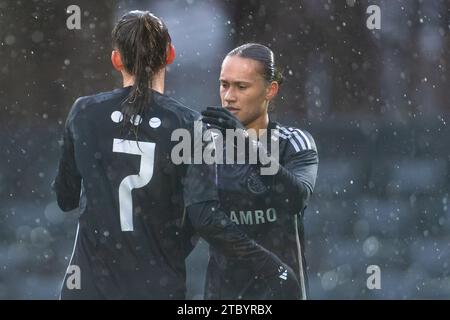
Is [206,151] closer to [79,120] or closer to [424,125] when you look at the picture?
[79,120]

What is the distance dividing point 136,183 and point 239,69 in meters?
1.08

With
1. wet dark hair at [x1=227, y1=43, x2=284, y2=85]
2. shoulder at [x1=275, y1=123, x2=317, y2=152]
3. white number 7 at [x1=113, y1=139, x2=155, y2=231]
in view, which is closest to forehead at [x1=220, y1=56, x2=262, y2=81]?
wet dark hair at [x1=227, y1=43, x2=284, y2=85]

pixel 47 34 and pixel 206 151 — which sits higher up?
pixel 47 34

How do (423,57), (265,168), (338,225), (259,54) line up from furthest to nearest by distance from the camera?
(423,57) < (338,225) < (259,54) < (265,168)

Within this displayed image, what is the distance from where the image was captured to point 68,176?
115 inches

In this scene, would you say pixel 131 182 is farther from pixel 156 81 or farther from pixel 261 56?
pixel 261 56

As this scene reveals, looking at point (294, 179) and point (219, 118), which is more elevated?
point (219, 118)

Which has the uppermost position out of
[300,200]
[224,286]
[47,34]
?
[47,34]

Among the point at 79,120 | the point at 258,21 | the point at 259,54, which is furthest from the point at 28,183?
the point at 79,120

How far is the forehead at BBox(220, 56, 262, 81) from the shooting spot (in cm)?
366

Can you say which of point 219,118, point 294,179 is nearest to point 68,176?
point 219,118

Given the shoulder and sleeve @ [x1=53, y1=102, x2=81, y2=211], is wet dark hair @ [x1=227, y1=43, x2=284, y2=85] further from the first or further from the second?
sleeve @ [x1=53, y1=102, x2=81, y2=211]

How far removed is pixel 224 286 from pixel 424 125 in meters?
8.03

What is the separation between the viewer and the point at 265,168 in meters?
3.40
